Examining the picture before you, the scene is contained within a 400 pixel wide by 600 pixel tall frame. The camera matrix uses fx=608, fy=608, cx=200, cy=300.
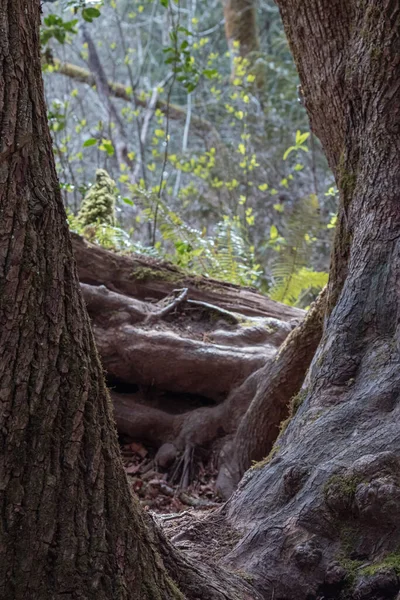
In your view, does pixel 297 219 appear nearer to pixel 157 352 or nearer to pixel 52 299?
pixel 157 352

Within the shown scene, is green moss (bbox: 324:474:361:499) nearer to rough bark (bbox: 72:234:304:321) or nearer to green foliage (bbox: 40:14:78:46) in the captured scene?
rough bark (bbox: 72:234:304:321)

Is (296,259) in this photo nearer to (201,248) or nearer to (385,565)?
(201,248)

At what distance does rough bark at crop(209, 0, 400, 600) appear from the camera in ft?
6.95

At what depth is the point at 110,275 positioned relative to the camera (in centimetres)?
510

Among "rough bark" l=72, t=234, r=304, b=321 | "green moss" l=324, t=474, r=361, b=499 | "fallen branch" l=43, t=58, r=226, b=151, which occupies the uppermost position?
"fallen branch" l=43, t=58, r=226, b=151

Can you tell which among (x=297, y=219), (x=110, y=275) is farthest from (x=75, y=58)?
(x=110, y=275)

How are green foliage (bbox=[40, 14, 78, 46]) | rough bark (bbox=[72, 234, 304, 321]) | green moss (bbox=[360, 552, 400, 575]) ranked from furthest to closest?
green foliage (bbox=[40, 14, 78, 46]), rough bark (bbox=[72, 234, 304, 321]), green moss (bbox=[360, 552, 400, 575])

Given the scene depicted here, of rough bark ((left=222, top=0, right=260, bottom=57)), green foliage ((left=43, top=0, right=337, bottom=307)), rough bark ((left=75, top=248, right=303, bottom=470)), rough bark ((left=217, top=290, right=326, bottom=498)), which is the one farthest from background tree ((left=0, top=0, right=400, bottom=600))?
rough bark ((left=222, top=0, right=260, bottom=57))

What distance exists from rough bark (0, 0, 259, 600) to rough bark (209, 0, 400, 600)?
2.26 ft

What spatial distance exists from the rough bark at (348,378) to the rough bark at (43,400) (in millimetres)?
689

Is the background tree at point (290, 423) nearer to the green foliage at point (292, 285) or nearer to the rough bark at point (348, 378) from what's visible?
the rough bark at point (348, 378)

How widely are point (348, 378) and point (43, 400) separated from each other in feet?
4.85

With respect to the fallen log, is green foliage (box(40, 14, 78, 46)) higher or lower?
higher

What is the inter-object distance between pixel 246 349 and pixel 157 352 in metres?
0.70
